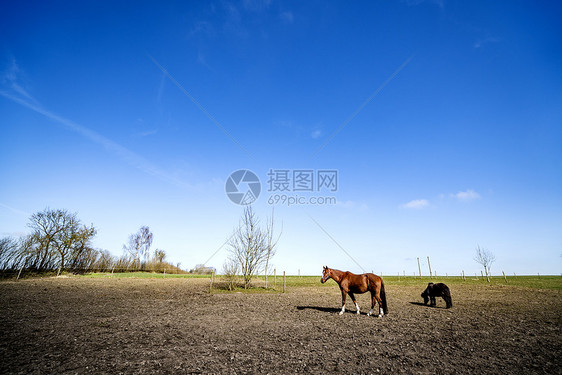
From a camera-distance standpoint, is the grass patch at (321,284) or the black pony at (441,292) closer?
the black pony at (441,292)

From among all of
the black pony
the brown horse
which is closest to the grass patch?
the brown horse

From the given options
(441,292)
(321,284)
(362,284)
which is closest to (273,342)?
(362,284)

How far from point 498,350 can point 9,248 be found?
45366 millimetres

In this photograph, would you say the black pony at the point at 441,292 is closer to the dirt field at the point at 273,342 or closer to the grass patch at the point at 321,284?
the dirt field at the point at 273,342

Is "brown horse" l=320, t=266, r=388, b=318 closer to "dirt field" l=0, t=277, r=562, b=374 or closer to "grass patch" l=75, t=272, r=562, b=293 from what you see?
"dirt field" l=0, t=277, r=562, b=374

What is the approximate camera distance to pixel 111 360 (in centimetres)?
518

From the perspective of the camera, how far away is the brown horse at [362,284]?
34.1ft

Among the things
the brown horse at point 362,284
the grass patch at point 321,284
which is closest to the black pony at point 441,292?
the brown horse at point 362,284

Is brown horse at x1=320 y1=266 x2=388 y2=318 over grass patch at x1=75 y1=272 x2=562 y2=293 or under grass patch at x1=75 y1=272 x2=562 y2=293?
over

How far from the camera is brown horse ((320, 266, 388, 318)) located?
10.4 meters

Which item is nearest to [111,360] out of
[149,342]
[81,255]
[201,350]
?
[149,342]

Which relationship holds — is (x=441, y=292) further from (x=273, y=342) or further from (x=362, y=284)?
(x=273, y=342)

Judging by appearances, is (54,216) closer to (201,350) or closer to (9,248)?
(9,248)

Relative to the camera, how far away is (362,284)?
10.5 metres
